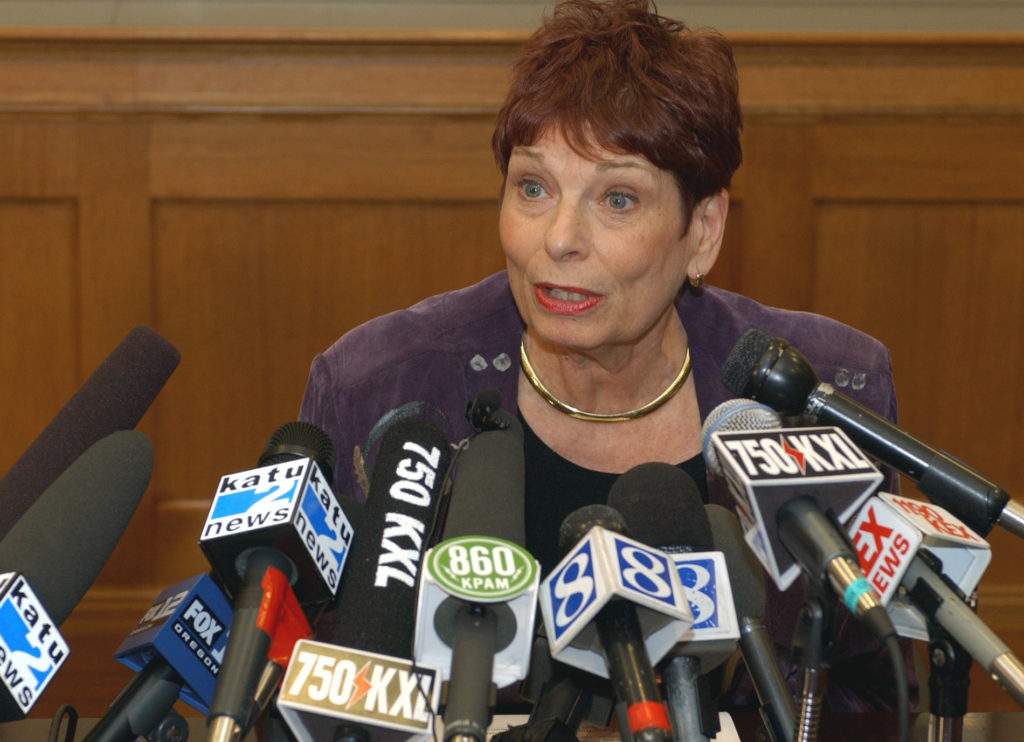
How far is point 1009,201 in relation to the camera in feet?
9.77

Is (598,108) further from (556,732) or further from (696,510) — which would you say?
(556,732)

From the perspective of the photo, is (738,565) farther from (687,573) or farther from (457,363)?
(457,363)

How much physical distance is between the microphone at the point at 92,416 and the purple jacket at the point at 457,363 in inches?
22.2

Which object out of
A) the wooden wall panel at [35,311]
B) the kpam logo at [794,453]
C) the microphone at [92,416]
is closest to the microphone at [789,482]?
the kpam logo at [794,453]

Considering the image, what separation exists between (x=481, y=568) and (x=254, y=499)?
0.22 meters

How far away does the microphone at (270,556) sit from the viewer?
746mm

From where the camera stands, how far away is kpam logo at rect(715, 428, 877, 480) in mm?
851

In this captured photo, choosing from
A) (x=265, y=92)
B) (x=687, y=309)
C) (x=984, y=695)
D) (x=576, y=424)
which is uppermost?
(x=265, y=92)

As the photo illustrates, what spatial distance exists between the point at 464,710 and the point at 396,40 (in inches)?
95.1

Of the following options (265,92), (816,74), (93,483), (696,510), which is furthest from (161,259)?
(696,510)

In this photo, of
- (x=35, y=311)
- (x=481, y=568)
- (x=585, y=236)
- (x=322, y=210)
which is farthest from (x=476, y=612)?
(x=35, y=311)

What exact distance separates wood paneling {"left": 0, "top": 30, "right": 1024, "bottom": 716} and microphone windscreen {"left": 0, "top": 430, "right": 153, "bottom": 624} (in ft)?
6.40

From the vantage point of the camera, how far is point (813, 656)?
2.66ft

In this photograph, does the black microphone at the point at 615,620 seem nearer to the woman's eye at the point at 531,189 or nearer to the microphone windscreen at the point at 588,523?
the microphone windscreen at the point at 588,523
